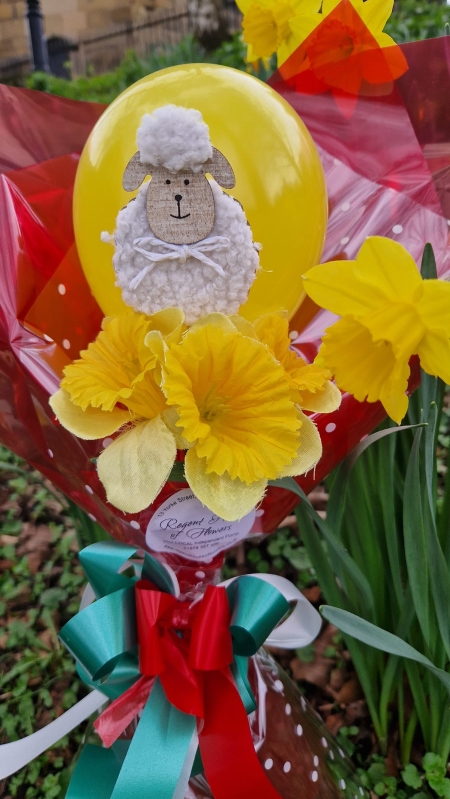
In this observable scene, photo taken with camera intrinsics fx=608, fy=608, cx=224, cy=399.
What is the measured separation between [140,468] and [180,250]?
21cm

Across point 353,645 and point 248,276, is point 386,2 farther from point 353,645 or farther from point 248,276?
point 353,645

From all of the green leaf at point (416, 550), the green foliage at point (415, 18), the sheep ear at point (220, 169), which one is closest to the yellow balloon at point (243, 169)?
the sheep ear at point (220, 169)

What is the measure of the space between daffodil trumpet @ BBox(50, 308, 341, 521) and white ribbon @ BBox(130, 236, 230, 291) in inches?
1.9

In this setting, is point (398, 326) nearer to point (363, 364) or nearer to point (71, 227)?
point (363, 364)

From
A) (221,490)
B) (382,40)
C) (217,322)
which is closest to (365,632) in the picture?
(221,490)

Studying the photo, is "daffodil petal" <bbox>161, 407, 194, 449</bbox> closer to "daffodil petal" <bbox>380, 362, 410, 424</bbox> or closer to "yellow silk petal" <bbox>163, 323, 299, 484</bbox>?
"yellow silk petal" <bbox>163, 323, 299, 484</bbox>

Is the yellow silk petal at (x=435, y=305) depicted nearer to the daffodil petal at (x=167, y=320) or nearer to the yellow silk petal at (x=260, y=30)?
the daffodil petal at (x=167, y=320)

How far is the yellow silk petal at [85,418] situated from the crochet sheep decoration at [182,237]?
0.12 metres

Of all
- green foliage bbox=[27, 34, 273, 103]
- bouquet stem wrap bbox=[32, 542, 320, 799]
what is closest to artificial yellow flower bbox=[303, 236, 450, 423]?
bouquet stem wrap bbox=[32, 542, 320, 799]

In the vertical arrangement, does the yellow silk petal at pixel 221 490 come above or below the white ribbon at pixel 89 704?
above

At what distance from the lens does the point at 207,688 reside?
2.50ft

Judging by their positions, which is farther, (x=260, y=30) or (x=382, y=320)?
(x=260, y=30)

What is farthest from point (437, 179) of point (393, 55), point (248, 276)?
point (248, 276)

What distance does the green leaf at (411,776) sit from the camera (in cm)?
106
